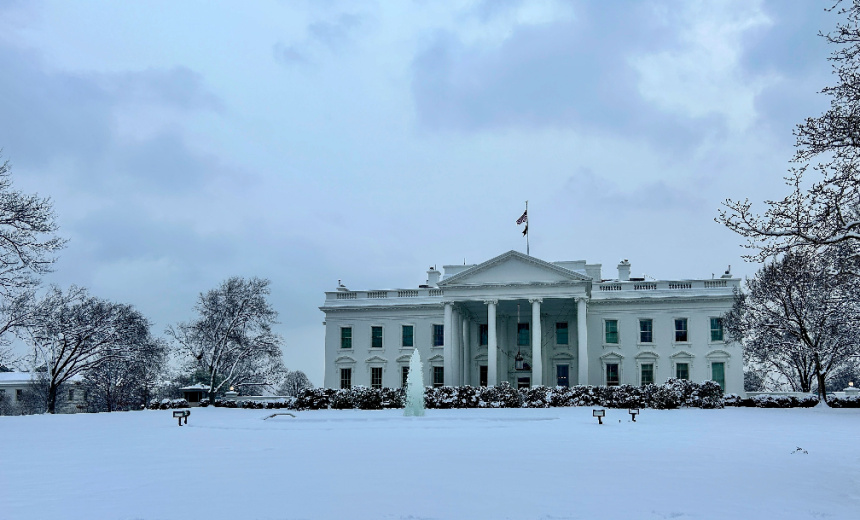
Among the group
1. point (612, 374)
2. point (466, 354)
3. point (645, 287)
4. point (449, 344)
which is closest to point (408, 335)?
point (466, 354)

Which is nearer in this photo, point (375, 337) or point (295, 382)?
point (375, 337)

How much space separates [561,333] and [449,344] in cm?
869

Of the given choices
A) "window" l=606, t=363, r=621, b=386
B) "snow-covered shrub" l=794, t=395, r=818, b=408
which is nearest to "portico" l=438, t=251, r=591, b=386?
"window" l=606, t=363, r=621, b=386

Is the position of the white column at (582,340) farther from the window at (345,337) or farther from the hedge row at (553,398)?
the window at (345,337)

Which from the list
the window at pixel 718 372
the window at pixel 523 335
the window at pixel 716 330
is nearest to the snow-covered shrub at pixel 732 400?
the window at pixel 718 372

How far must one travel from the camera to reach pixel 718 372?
45844mm

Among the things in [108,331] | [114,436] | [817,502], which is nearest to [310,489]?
[817,502]

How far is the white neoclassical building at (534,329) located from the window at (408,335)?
7cm

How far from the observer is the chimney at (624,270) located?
162 feet

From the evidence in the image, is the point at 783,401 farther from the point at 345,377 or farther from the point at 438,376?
the point at 345,377

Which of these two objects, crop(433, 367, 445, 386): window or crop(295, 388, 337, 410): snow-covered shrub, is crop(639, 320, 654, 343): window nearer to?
crop(433, 367, 445, 386): window

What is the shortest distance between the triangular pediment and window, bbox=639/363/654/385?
8.33 m

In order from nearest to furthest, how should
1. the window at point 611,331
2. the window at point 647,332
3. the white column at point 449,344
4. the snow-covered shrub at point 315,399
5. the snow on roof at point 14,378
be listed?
the snow-covered shrub at point 315,399
the white column at point 449,344
the window at point 647,332
the window at point 611,331
the snow on roof at point 14,378

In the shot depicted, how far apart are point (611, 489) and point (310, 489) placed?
12.4 ft
